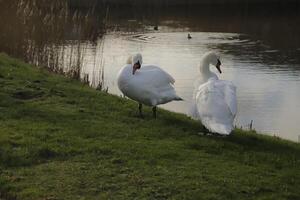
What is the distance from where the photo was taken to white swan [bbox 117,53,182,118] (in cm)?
836

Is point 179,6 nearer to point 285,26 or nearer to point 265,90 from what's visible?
point 285,26

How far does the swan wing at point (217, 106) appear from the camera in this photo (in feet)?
23.9

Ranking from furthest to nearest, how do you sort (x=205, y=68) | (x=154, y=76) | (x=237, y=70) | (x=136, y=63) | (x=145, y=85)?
(x=237, y=70)
(x=205, y=68)
(x=136, y=63)
(x=154, y=76)
(x=145, y=85)

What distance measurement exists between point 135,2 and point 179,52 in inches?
678

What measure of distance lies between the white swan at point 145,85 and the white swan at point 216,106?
0.56m


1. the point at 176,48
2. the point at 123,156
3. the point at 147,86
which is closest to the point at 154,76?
the point at 147,86

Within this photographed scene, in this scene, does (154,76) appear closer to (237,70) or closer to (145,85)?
(145,85)

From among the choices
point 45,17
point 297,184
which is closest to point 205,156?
point 297,184

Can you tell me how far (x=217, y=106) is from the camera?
24.8 ft

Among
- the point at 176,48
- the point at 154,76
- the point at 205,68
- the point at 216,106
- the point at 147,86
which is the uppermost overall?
the point at 176,48

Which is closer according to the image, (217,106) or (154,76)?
(217,106)

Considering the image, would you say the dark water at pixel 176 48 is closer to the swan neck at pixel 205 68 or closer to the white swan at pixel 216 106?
the swan neck at pixel 205 68

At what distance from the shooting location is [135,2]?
38.6 meters

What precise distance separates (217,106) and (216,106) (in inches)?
0.5
